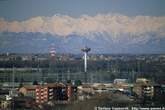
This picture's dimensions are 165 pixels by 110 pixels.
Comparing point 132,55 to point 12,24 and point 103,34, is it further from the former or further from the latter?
point 12,24

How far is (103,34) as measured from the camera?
4.85 metres

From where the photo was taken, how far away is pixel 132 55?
4.74 m

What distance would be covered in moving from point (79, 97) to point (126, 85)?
60cm

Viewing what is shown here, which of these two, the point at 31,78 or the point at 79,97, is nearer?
the point at 79,97

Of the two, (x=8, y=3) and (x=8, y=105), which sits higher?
(x=8, y=3)

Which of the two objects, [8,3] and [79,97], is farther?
A: [8,3]

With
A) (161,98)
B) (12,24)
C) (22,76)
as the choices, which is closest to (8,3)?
(12,24)

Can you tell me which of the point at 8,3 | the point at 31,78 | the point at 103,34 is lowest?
the point at 31,78

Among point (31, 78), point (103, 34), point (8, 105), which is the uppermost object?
point (103, 34)

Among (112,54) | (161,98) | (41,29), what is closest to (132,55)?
(112,54)

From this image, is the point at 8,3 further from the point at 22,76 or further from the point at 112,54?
the point at 112,54

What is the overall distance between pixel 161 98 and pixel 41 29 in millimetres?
1714

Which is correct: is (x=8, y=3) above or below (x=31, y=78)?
above

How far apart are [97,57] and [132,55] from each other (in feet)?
1.42
